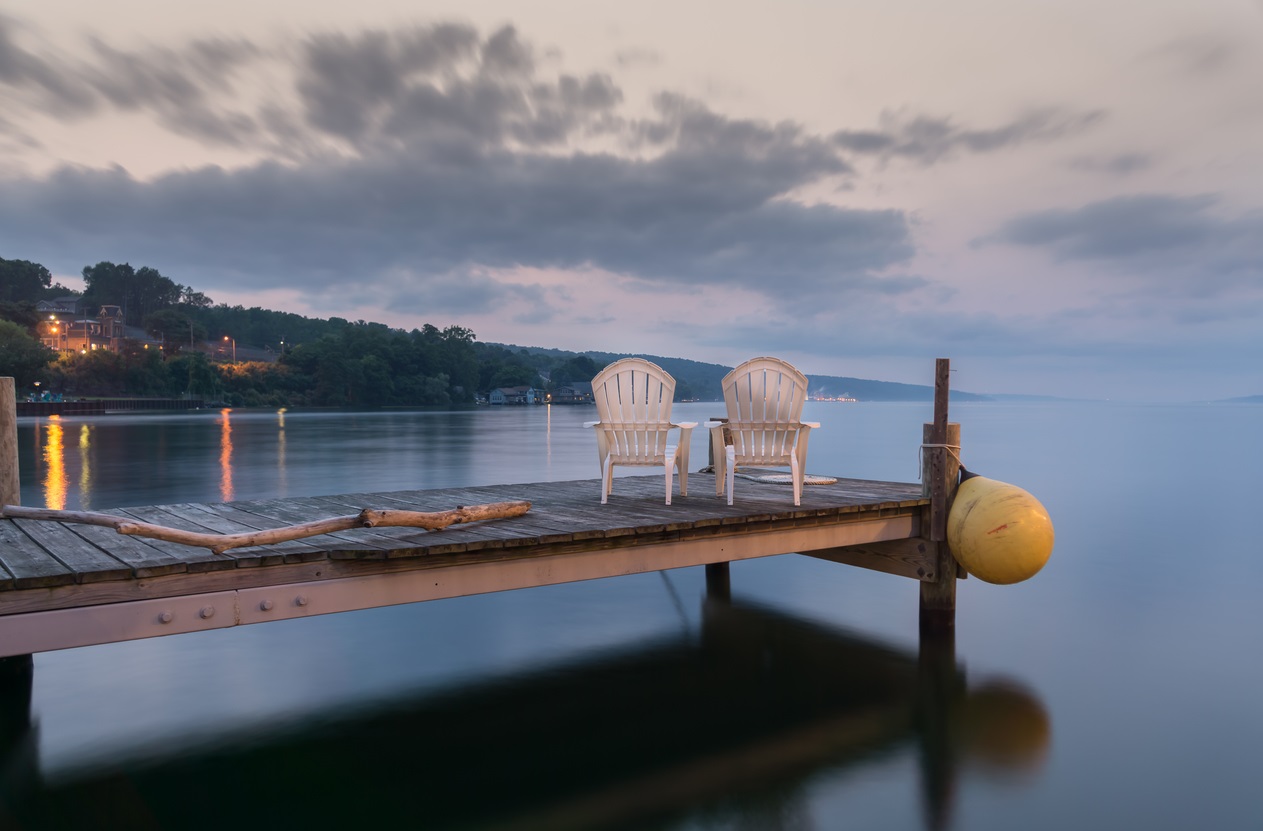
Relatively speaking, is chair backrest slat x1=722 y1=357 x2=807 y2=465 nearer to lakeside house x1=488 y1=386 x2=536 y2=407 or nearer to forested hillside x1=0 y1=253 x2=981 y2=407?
forested hillside x1=0 y1=253 x2=981 y2=407

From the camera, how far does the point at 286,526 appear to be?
3.79 metres

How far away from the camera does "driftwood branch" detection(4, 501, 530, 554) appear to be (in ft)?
10.6

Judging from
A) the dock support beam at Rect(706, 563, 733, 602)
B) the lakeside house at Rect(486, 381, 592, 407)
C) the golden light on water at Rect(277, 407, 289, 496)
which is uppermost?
the lakeside house at Rect(486, 381, 592, 407)

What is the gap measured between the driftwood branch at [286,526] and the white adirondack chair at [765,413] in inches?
67.3

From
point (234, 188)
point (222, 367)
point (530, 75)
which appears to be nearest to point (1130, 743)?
point (530, 75)

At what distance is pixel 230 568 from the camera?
3.07 m

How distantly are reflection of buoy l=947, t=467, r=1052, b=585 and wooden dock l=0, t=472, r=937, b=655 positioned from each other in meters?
0.36

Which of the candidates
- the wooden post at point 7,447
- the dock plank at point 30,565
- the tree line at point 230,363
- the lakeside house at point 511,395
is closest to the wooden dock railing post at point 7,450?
the wooden post at point 7,447

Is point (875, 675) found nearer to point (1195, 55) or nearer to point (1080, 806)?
point (1080, 806)

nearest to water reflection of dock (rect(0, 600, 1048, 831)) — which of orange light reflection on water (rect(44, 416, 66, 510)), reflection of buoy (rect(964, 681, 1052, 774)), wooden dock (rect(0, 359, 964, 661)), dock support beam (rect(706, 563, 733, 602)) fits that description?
reflection of buoy (rect(964, 681, 1052, 774))

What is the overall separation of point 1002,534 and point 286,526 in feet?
14.2

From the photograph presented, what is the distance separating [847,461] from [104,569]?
2401cm

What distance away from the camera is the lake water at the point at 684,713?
3.46m

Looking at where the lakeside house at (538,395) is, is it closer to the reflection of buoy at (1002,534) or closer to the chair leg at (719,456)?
the chair leg at (719,456)
